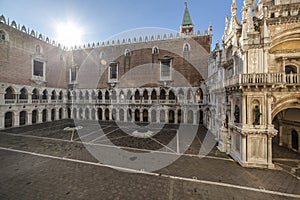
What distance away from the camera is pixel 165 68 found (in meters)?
27.8

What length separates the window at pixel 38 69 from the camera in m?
26.9

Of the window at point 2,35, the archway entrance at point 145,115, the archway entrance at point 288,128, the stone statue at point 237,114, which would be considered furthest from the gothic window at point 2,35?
the archway entrance at point 288,128

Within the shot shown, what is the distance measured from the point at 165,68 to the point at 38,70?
26725 mm

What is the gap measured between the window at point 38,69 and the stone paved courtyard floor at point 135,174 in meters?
17.8

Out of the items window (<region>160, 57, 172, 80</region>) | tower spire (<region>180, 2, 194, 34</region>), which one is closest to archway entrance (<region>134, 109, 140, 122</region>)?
window (<region>160, 57, 172, 80</region>)

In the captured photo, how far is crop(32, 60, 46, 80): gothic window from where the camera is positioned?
2683 cm

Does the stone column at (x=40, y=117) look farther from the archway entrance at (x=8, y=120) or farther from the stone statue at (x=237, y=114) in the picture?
the stone statue at (x=237, y=114)

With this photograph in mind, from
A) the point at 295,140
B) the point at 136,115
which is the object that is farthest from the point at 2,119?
the point at 295,140

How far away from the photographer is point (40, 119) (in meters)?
26.7

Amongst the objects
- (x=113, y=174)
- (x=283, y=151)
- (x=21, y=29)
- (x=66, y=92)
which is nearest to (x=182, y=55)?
(x=283, y=151)

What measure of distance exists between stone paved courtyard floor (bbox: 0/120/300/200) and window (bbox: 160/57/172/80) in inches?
660

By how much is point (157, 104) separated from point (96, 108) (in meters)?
14.4

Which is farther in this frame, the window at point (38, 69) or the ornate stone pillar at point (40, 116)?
the window at point (38, 69)

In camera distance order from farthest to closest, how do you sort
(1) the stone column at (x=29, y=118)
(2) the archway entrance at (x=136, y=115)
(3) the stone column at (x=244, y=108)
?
(2) the archway entrance at (x=136, y=115) < (1) the stone column at (x=29, y=118) < (3) the stone column at (x=244, y=108)
